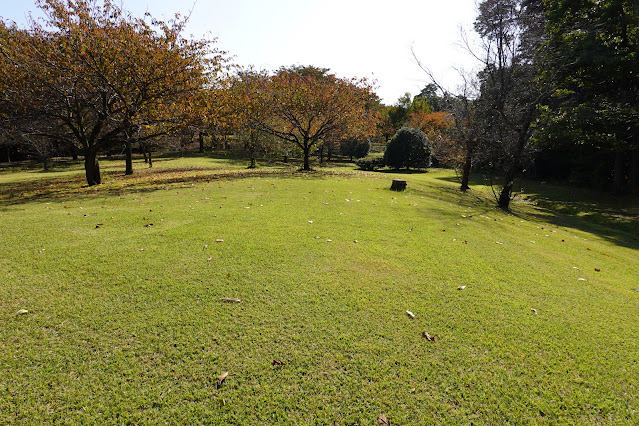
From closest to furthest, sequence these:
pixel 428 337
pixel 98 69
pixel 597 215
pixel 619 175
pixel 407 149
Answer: pixel 428 337 < pixel 98 69 < pixel 597 215 < pixel 619 175 < pixel 407 149

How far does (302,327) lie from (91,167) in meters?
13.5

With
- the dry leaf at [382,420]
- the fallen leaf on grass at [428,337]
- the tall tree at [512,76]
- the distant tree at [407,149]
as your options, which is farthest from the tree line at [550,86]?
the dry leaf at [382,420]

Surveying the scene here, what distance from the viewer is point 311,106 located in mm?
16000

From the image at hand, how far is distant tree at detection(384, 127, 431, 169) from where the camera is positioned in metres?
24.5

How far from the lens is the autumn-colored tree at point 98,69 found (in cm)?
992

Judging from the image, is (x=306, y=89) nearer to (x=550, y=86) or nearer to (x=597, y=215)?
(x=550, y=86)

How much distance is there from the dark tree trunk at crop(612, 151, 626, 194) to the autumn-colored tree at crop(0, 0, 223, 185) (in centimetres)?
2316

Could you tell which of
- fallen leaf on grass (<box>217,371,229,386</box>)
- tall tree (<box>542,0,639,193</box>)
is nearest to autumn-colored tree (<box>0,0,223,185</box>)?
fallen leaf on grass (<box>217,371,229,386</box>)

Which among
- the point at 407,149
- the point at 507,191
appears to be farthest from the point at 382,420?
the point at 407,149

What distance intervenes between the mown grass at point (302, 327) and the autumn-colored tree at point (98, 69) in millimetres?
6357

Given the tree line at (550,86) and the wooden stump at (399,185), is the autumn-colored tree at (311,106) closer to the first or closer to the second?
the tree line at (550,86)

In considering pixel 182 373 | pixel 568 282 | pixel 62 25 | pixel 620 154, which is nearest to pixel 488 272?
pixel 568 282

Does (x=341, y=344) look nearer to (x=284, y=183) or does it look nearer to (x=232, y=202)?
(x=232, y=202)

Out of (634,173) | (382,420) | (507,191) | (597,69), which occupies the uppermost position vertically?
(597,69)
